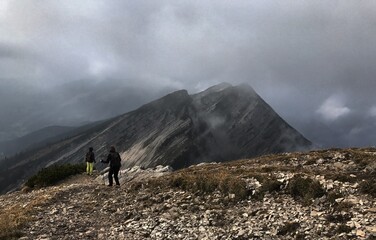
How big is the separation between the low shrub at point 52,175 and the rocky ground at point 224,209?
1931cm

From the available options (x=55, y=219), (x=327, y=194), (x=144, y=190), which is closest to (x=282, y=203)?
(x=327, y=194)

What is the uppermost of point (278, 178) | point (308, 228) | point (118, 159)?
point (118, 159)

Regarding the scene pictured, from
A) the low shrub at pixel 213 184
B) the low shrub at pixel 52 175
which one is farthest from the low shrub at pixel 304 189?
the low shrub at pixel 52 175

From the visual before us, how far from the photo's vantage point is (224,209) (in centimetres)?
2441

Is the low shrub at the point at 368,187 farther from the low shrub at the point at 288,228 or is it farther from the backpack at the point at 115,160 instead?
the backpack at the point at 115,160

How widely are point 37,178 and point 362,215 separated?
4398 centimetres

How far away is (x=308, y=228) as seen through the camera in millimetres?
19422

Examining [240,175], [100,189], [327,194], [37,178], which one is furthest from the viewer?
[37,178]

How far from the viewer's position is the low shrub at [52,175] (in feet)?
168

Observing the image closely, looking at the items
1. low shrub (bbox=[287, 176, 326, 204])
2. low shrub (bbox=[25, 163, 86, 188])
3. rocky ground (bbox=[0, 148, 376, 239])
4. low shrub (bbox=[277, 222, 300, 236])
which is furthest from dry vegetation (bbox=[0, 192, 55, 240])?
low shrub (bbox=[25, 163, 86, 188])

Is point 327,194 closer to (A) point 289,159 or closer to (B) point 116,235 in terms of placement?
(B) point 116,235

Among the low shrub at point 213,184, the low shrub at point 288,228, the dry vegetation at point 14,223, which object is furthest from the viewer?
the low shrub at point 213,184

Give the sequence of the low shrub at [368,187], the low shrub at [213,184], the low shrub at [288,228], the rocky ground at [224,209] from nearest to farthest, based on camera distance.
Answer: the low shrub at [288,228] < the rocky ground at [224,209] < the low shrub at [368,187] < the low shrub at [213,184]

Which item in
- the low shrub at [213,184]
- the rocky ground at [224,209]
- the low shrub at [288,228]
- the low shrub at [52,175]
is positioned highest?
the low shrub at [52,175]
